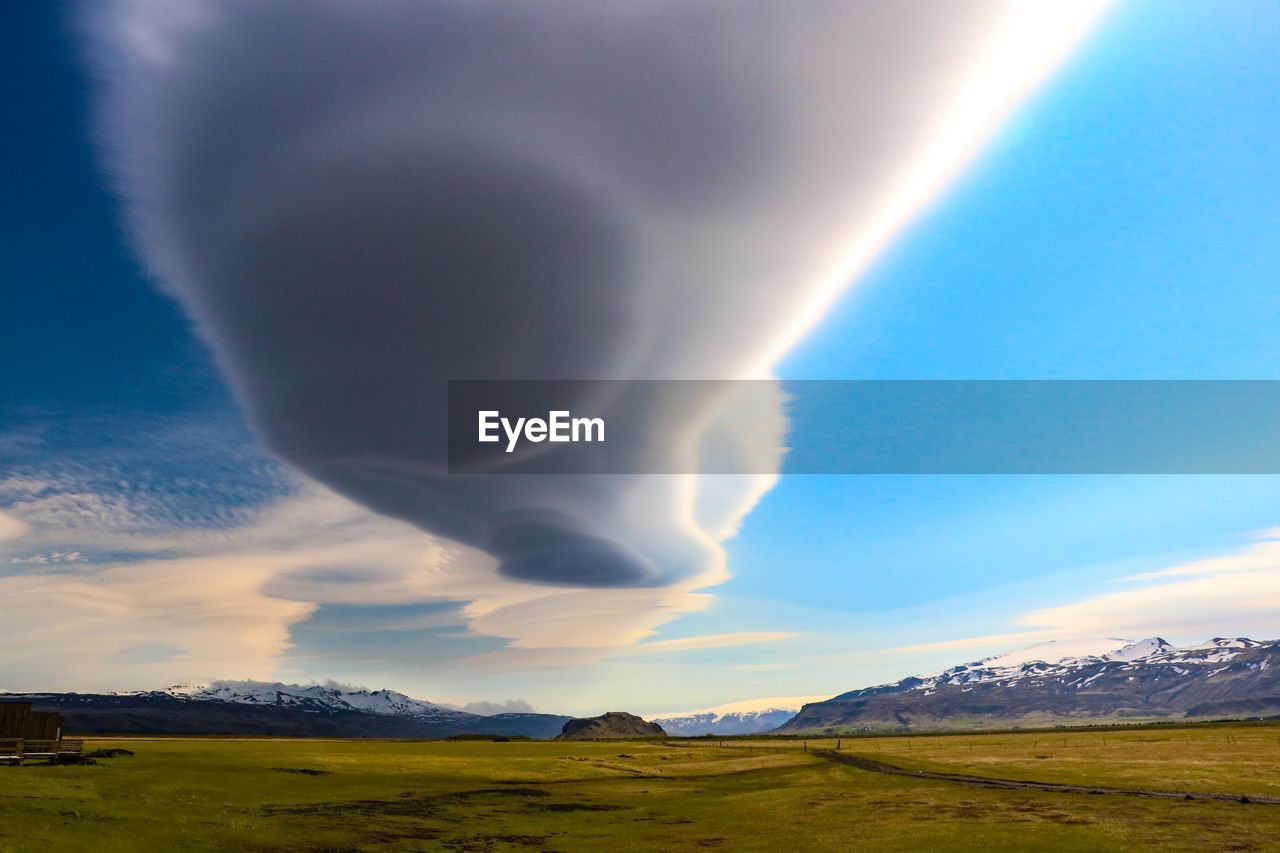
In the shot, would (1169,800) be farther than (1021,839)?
Yes

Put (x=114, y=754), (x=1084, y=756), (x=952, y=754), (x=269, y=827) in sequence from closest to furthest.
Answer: (x=269, y=827)
(x=114, y=754)
(x=1084, y=756)
(x=952, y=754)

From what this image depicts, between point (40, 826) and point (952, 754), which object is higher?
point (40, 826)

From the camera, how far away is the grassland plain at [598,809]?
48.3 metres

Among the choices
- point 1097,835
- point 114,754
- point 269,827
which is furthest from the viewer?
point 114,754

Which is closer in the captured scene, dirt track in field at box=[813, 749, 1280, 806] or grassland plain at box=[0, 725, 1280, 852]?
grassland plain at box=[0, 725, 1280, 852]

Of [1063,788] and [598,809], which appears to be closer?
[598,809]

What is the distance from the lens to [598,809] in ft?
239

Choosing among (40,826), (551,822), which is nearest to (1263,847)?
(551,822)

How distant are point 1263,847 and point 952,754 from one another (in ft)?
347

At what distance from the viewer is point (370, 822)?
192ft

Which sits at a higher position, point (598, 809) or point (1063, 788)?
point (1063, 788)

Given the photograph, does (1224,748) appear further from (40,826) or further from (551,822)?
(40,826)

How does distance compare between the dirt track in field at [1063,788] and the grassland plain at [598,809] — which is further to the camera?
the dirt track in field at [1063,788]

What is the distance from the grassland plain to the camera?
48344 mm
